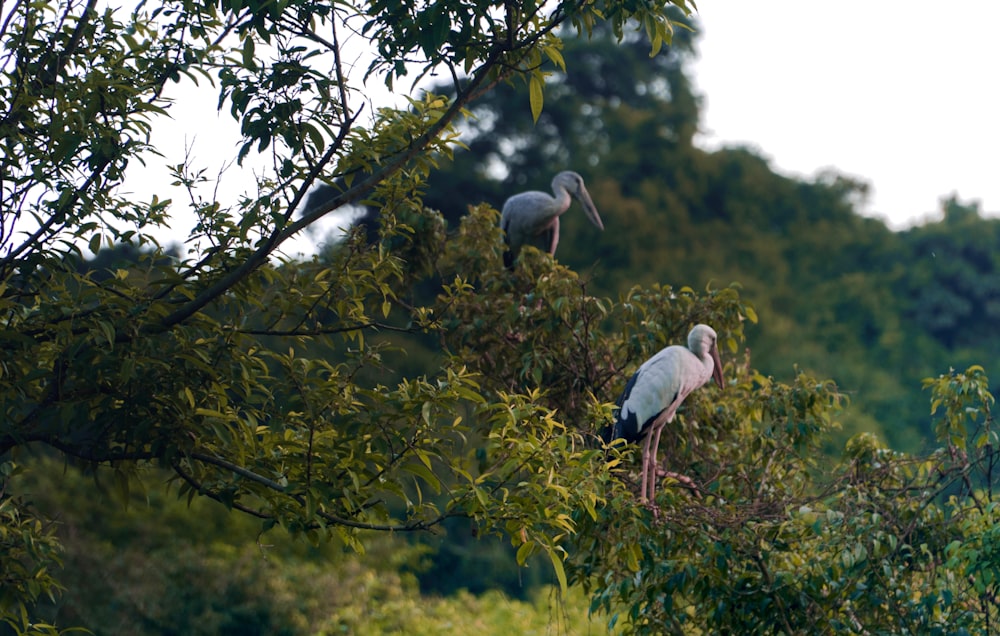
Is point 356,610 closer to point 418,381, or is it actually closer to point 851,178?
point 418,381

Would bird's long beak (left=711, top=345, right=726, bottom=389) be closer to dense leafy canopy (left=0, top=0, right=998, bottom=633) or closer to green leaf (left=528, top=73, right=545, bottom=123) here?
dense leafy canopy (left=0, top=0, right=998, bottom=633)

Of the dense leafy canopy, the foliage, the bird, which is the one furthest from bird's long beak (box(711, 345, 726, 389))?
the foliage

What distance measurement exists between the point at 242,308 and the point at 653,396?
1708mm

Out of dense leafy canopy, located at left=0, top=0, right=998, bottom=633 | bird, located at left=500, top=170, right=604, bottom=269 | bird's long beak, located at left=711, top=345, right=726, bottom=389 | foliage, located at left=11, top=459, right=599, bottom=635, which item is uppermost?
bird, located at left=500, top=170, right=604, bottom=269

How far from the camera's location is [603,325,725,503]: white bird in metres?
4.26

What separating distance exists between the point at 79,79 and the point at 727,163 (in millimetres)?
15865

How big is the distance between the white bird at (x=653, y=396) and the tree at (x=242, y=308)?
1028 millimetres

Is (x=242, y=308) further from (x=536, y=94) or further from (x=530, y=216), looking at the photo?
(x=530, y=216)

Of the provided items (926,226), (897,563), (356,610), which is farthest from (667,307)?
(926,226)

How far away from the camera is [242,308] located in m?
3.29

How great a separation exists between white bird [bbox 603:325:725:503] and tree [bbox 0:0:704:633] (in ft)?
3.37

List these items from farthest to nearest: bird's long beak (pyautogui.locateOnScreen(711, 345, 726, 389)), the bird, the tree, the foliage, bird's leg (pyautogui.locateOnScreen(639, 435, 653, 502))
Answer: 1. the foliage
2. the bird
3. bird's long beak (pyautogui.locateOnScreen(711, 345, 726, 389))
4. bird's leg (pyautogui.locateOnScreen(639, 435, 653, 502))
5. the tree

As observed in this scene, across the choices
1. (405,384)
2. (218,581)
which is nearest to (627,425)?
(405,384)

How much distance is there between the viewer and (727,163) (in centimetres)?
1809
